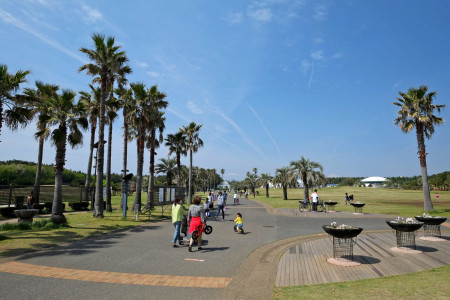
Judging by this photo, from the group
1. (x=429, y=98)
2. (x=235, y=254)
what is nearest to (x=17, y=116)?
(x=235, y=254)

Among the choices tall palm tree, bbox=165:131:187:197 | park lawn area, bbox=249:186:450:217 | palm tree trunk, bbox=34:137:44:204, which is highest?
tall palm tree, bbox=165:131:187:197

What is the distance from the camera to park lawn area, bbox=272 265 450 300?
529 centimetres

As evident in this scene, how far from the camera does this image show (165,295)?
17.9ft

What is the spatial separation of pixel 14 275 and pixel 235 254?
5.90 m

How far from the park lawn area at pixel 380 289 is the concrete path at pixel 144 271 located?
2.16 ft

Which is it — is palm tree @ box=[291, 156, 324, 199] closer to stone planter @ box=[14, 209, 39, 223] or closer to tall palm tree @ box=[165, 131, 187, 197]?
tall palm tree @ box=[165, 131, 187, 197]

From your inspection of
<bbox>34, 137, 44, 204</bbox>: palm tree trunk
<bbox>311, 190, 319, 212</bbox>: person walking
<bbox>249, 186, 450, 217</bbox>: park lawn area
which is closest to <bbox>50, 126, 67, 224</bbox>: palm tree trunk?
<bbox>34, 137, 44, 204</bbox>: palm tree trunk

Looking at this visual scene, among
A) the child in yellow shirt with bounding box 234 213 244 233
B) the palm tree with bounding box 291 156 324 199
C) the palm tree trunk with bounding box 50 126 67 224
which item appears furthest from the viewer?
the palm tree with bounding box 291 156 324 199

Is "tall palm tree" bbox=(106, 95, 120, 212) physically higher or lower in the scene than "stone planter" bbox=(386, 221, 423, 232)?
higher

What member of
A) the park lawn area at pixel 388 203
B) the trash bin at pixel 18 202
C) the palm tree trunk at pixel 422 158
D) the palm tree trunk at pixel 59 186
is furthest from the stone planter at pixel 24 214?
the palm tree trunk at pixel 422 158

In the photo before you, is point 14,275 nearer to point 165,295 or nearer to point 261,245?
point 165,295

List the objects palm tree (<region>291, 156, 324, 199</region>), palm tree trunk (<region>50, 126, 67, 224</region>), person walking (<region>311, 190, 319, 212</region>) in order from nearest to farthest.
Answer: palm tree trunk (<region>50, 126, 67, 224</region>) < person walking (<region>311, 190, 319, 212</region>) < palm tree (<region>291, 156, 324, 199</region>)

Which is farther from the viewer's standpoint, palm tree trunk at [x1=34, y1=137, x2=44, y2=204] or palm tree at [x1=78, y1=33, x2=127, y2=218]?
palm tree trunk at [x1=34, y1=137, x2=44, y2=204]

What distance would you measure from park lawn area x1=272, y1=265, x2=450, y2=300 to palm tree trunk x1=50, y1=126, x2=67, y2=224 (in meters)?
13.8
